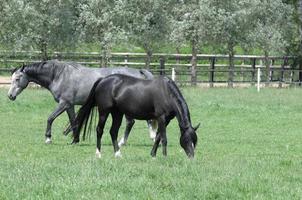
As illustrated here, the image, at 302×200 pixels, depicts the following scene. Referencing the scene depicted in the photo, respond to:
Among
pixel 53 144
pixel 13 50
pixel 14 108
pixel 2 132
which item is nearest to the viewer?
pixel 53 144

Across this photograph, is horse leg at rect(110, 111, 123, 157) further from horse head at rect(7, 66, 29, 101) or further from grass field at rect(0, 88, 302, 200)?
horse head at rect(7, 66, 29, 101)

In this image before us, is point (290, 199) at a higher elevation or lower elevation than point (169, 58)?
higher

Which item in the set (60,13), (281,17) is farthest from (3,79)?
(281,17)

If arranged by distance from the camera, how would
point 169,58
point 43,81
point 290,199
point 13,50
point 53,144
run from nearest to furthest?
point 290,199, point 53,144, point 43,81, point 13,50, point 169,58

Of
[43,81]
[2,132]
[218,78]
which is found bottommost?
[218,78]

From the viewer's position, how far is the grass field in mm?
7840

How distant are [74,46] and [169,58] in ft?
19.2

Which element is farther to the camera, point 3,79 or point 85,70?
point 3,79

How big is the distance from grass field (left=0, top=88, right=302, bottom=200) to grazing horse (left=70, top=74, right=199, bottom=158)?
23.9 inches

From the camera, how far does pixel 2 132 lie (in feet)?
56.0

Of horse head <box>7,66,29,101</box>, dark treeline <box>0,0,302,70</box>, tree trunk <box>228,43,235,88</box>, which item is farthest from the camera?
tree trunk <box>228,43,235,88</box>

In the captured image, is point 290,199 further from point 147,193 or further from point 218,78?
point 218,78

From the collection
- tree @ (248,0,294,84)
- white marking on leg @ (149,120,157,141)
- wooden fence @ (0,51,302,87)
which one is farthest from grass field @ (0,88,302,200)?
tree @ (248,0,294,84)

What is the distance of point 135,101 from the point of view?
12.2 metres
